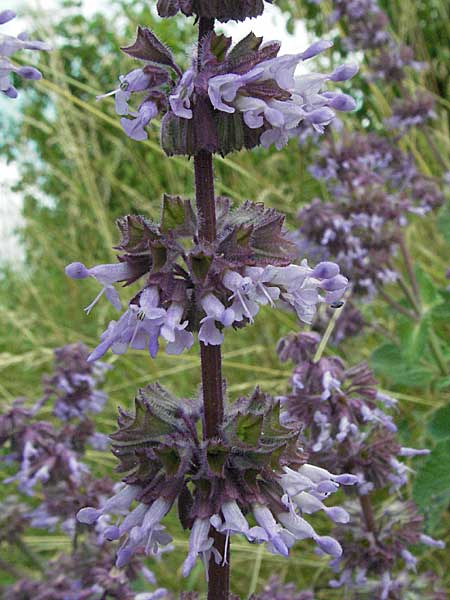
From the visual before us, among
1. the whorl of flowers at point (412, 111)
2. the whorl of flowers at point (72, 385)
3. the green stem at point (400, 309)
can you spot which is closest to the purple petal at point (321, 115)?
the whorl of flowers at point (72, 385)

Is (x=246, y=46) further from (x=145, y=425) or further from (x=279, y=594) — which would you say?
(x=279, y=594)

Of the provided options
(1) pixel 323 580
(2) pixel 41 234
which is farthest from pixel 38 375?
(1) pixel 323 580

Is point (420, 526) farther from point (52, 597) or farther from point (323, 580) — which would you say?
point (323, 580)

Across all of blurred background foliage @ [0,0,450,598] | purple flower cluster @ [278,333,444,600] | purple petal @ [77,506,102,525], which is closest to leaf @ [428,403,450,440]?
blurred background foliage @ [0,0,450,598]

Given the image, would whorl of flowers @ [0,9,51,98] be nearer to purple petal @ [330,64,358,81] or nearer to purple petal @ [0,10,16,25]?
purple petal @ [0,10,16,25]

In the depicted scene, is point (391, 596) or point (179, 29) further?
point (179, 29)
